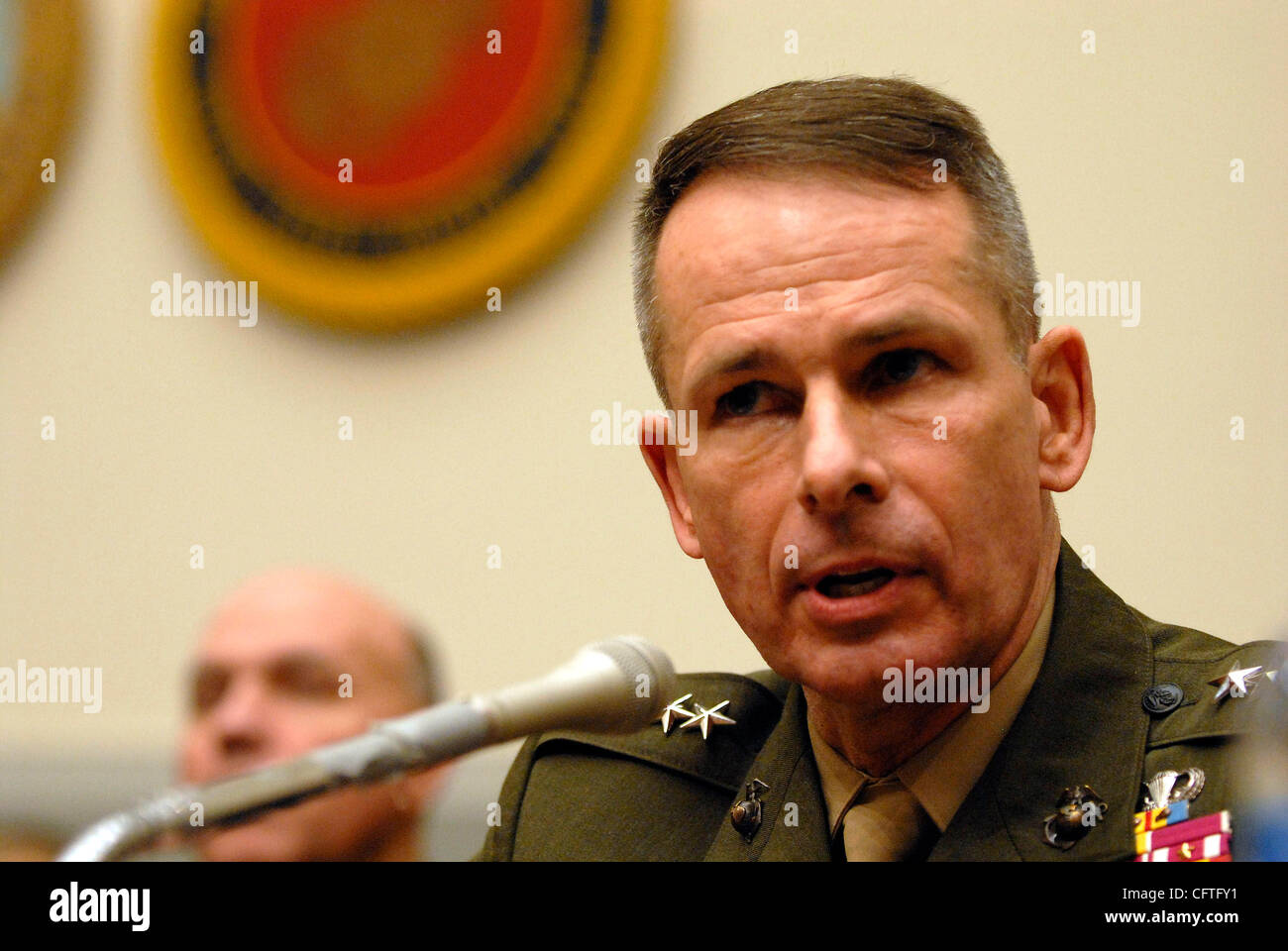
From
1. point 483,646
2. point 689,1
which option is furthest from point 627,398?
point 689,1

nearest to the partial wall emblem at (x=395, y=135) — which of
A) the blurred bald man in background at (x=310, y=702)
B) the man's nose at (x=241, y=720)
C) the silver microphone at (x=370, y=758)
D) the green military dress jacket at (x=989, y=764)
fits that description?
the blurred bald man in background at (x=310, y=702)

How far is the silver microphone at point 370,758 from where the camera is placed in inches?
35.0

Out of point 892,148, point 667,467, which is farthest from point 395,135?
point 892,148

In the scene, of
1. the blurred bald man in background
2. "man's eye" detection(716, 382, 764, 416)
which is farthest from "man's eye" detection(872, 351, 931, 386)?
the blurred bald man in background

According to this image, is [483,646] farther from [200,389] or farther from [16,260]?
[16,260]

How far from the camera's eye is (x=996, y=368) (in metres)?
1.27

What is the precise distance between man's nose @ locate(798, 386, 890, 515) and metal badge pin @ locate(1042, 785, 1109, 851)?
326 millimetres

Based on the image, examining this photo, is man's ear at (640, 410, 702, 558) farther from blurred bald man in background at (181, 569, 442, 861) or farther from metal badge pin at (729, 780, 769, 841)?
blurred bald man in background at (181, 569, 442, 861)

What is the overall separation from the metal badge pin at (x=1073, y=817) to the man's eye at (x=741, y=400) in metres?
0.46

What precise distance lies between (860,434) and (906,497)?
7 centimetres

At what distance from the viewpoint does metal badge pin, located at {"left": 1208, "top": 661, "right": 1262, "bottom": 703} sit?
1.21 m

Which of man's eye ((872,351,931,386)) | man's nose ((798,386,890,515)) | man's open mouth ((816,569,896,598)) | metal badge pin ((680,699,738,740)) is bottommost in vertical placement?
metal badge pin ((680,699,738,740))

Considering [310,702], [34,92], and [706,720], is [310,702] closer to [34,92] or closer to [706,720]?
[706,720]

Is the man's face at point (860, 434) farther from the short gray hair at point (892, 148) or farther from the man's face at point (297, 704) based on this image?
the man's face at point (297, 704)
